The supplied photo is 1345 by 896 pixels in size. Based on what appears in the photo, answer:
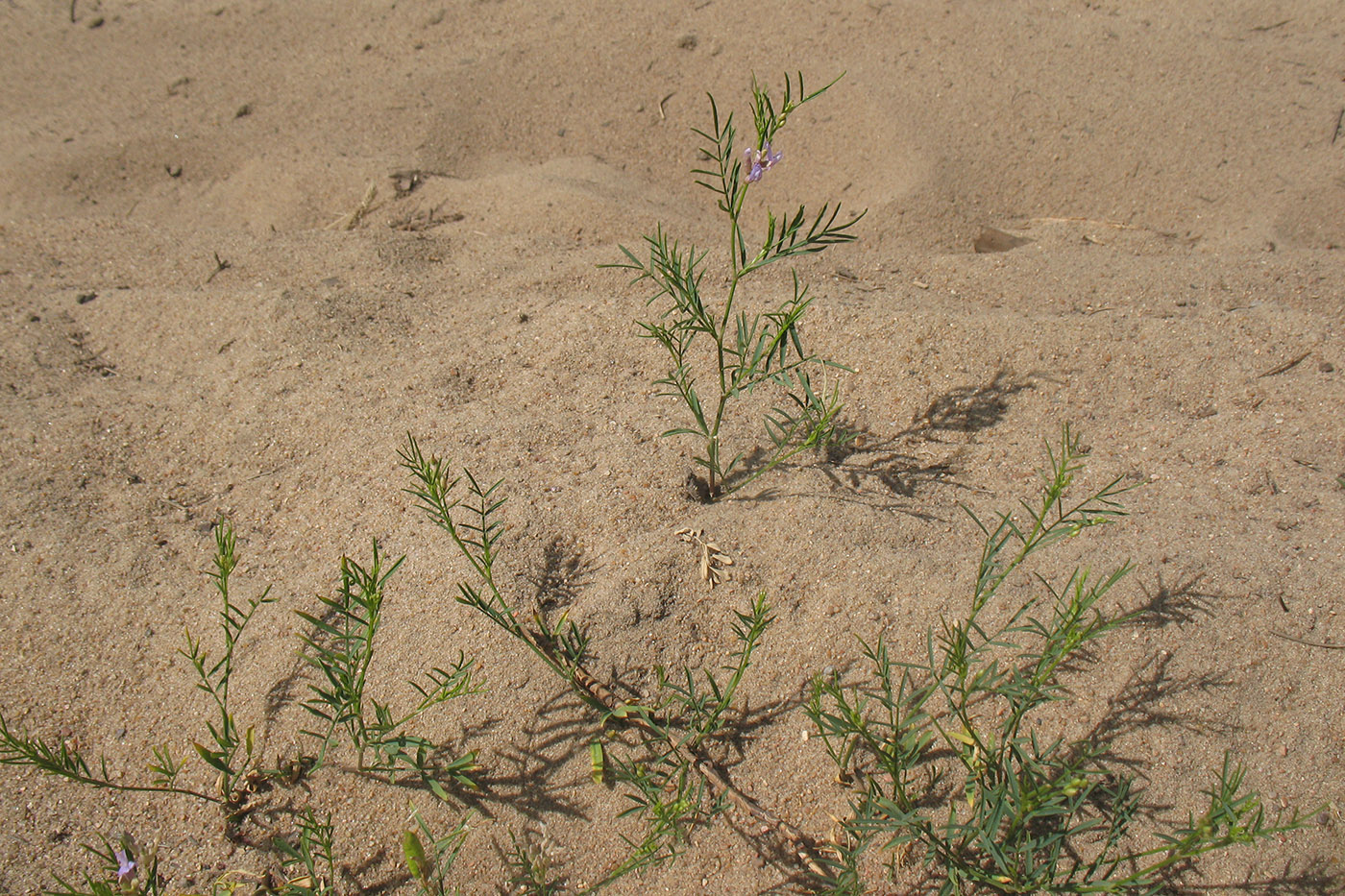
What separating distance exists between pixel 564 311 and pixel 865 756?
4.78 ft

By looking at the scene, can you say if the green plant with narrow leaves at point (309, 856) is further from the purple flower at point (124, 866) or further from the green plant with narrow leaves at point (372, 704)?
the purple flower at point (124, 866)

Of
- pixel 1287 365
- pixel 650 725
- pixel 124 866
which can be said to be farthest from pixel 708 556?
pixel 1287 365

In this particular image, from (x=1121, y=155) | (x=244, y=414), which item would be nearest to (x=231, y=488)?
(x=244, y=414)

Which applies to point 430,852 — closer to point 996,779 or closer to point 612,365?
point 996,779

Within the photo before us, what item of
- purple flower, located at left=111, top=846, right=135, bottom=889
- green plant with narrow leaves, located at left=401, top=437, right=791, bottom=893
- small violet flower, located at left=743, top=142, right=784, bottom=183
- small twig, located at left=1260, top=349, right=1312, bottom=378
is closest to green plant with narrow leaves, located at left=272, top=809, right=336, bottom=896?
purple flower, located at left=111, top=846, right=135, bottom=889

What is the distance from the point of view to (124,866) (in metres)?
1.42

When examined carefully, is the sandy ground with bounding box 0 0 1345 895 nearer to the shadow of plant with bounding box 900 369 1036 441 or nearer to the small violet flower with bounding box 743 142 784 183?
the shadow of plant with bounding box 900 369 1036 441

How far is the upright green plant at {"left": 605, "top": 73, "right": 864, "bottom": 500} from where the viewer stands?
5.40 ft

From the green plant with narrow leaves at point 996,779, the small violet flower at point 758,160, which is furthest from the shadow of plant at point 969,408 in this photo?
the small violet flower at point 758,160

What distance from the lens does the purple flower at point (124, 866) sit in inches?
56.1

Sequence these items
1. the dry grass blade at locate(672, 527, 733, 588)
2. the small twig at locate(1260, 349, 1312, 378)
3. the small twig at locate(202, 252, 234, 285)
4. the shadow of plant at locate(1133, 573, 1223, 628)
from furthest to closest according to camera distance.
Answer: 1. the small twig at locate(202, 252, 234, 285)
2. the small twig at locate(1260, 349, 1312, 378)
3. the dry grass blade at locate(672, 527, 733, 588)
4. the shadow of plant at locate(1133, 573, 1223, 628)

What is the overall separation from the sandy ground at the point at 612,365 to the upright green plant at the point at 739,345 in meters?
0.10

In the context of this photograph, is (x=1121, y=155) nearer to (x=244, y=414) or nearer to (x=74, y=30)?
(x=244, y=414)

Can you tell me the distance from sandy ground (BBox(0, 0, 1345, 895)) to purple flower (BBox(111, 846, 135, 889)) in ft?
0.20
